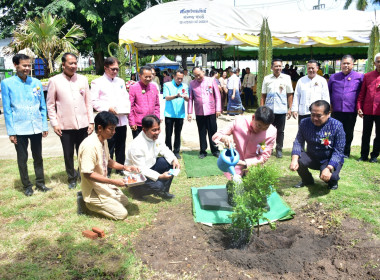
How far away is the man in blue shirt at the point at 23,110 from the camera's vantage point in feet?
13.9

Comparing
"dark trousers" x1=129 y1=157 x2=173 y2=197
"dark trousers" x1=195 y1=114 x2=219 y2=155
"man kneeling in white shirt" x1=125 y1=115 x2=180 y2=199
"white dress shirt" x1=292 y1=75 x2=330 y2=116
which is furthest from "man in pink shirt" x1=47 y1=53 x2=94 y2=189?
"white dress shirt" x1=292 y1=75 x2=330 y2=116

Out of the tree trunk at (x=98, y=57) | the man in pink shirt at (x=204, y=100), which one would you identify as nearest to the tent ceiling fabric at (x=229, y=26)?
the man in pink shirt at (x=204, y=100)

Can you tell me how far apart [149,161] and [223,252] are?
1696mm

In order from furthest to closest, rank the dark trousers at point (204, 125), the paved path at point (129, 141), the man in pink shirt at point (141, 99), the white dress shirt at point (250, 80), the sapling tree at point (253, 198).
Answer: the white dress shirt at point (250, 80) < the paved path at point (129, 141) < the dark trousers at point (204, 125) < the man in pink shirt at point (141, 99) < the sapling tree at point (253, 198)

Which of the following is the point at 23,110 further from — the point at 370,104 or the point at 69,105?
the point at 370,104

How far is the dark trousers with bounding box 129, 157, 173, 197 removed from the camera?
14.0 feet

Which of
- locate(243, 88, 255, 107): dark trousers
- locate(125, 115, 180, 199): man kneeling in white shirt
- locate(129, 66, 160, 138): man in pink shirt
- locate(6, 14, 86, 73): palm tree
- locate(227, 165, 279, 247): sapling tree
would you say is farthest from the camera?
locate(243, 88, 255, 107): dark trousers

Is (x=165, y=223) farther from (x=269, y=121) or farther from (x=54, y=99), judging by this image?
(x=54, y=99)

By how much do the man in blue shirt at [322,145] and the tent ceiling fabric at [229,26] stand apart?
24.0 feet

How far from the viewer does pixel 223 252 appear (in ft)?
9.90

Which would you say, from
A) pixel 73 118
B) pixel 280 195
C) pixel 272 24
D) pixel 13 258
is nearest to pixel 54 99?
pixel 73 118

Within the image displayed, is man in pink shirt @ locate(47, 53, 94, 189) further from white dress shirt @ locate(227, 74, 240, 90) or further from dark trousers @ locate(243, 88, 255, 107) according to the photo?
dark trousers @ locate(243, 88, 255, 107)

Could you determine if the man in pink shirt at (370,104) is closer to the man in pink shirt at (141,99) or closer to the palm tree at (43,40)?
the man in pink shirt at (141,99)

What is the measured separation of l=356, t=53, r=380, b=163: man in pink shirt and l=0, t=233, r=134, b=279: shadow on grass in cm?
459
